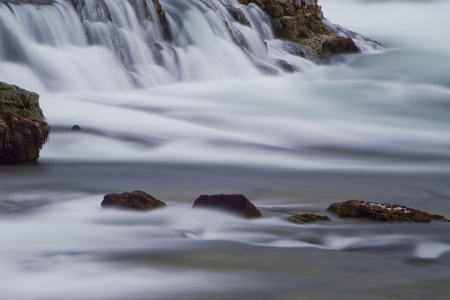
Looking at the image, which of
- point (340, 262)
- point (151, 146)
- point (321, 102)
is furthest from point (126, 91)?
point (340, 262)

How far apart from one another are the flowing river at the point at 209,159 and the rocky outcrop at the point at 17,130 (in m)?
0.15

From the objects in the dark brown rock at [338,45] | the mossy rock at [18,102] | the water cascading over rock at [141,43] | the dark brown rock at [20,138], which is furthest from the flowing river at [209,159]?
the dark brown rock at [338,45]

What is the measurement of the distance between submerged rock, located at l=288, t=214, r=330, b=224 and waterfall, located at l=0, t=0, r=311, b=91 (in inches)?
→ 251

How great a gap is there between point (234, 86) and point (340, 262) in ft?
32.6

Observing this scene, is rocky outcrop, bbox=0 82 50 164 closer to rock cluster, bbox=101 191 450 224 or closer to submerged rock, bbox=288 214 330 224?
rock cluster, bbox=101 191 450 224

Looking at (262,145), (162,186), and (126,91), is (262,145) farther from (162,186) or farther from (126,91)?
(126,91)

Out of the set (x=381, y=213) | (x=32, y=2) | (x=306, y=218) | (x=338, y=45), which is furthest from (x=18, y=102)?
(x=338, y=45)

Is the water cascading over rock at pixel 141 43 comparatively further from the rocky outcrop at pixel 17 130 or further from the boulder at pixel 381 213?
the boulder at pixel 381 213

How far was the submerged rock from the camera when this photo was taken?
14.9 feet

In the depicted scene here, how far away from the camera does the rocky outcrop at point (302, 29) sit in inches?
728

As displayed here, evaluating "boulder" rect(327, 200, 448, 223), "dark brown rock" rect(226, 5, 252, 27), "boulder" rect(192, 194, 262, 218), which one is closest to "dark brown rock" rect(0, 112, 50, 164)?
"boulder" rect(192, 194, 262, 218)

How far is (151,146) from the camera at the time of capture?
780 centimetres

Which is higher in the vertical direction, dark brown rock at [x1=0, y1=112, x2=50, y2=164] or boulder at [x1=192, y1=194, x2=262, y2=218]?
dark brown rock at [x1=0, y1=112, x2=50, y2=164]

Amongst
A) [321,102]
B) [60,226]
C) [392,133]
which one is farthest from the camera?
[321,102]
